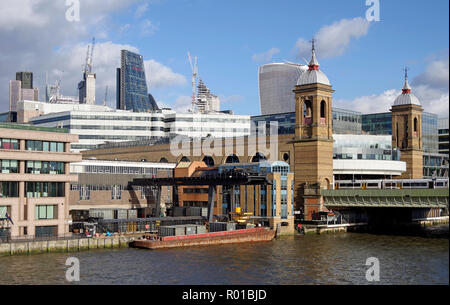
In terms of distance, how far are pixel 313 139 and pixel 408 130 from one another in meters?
51.9

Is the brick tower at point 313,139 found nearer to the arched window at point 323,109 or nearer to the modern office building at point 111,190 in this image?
the arched window at point 323,109

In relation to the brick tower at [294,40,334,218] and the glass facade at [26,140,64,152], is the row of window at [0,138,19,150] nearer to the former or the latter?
the glass facade at [26,140,64,152]

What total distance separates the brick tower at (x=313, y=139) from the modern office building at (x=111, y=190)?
116 ft

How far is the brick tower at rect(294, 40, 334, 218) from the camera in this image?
136m

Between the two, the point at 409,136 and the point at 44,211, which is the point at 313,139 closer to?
the point at 409,136

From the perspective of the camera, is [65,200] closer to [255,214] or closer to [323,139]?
[255,214]

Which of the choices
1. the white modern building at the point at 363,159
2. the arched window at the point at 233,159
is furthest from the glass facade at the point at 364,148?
the arched window at the point at 233,159

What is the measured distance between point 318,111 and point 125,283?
88733 mm

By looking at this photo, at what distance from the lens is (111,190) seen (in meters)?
131

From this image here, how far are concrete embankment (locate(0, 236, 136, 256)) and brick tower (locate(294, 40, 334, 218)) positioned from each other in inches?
2032

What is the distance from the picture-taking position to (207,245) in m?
102

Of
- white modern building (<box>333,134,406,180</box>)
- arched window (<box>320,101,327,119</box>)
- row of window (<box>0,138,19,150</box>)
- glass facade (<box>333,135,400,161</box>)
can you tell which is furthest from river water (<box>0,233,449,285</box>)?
glass facade (<box>333,135,400,161</box>)

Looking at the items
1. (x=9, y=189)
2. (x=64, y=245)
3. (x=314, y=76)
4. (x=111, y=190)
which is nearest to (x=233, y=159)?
(x=314, y=76)

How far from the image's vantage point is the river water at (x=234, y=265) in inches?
2495
